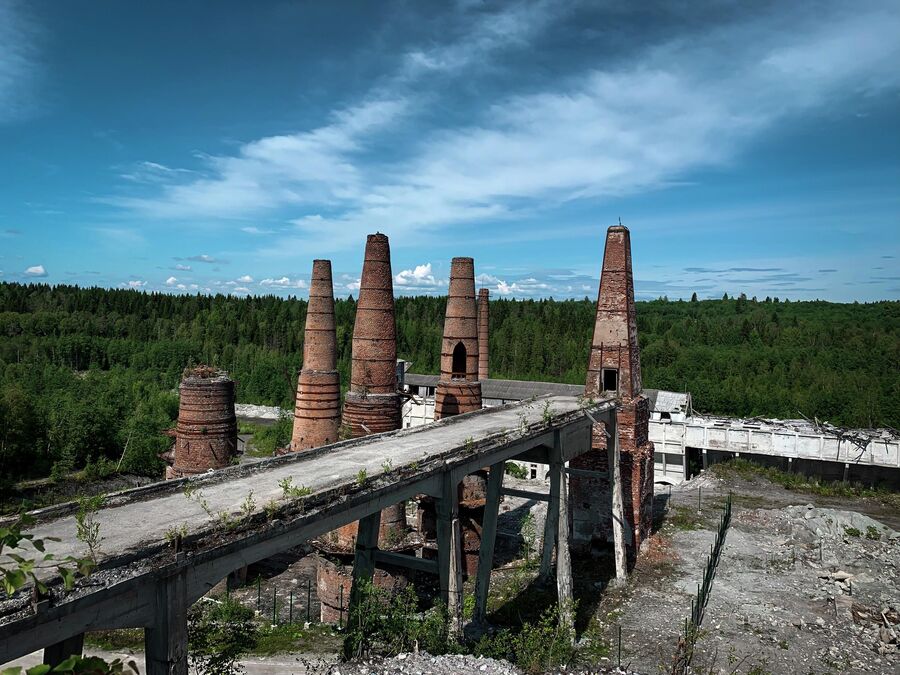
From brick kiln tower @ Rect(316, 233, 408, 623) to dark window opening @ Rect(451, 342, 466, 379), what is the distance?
208 cm

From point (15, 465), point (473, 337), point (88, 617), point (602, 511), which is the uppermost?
point (473, 337)

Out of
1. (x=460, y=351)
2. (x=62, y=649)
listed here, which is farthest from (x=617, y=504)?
(x=62, y=649)

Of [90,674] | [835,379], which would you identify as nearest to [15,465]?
[90,674]

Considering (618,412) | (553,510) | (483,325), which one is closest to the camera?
(553,510)

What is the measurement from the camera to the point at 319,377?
52.9ft

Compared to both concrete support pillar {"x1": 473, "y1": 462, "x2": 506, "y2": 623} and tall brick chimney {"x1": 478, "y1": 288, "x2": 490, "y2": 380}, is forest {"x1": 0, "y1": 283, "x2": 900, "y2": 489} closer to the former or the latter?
tall brick chimney {"x1": 478, "y1": 288, "x2": 490, "y2": 380}

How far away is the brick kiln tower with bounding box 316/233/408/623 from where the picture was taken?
1352cm

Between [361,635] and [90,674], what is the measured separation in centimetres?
704

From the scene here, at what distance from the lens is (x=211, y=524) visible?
19.1 feet

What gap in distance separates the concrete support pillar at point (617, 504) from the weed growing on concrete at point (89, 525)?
11.0 meters

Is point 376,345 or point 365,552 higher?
point 376,345

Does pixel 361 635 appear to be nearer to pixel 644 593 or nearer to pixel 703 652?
pixel 703 652

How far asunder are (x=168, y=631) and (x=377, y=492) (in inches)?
112

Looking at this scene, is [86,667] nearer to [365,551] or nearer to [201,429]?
[365,551]
